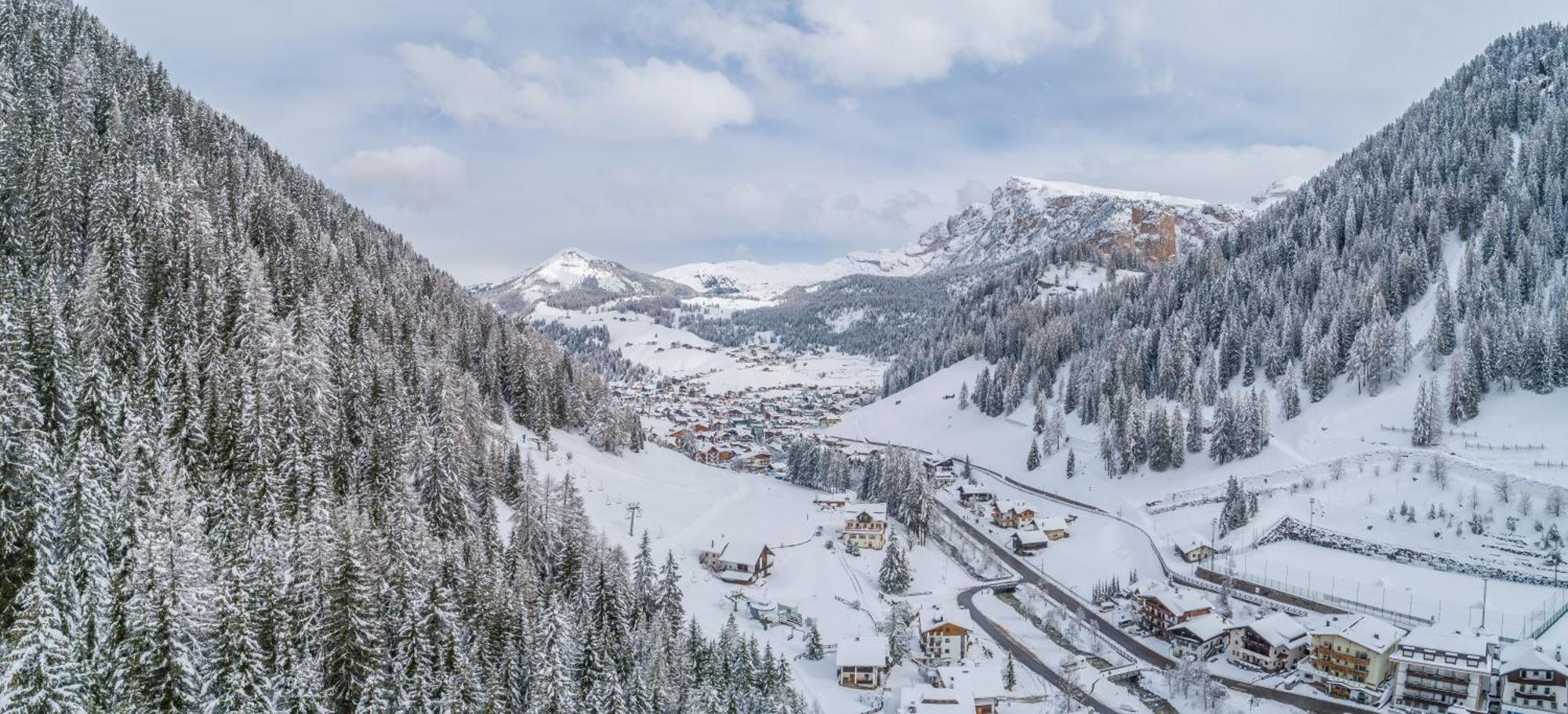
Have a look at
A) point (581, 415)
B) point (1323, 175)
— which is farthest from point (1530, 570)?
point (1323, 175)

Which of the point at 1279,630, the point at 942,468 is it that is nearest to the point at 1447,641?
the point at 1279,630

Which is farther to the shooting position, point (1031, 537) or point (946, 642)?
point (1031, 537)

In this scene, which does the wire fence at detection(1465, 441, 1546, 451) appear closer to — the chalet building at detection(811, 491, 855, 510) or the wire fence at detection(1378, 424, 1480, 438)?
the wire fence at detection(1378, 424, 1480, 438)

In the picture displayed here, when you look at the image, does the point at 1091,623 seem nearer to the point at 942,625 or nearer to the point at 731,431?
the point at 942,625

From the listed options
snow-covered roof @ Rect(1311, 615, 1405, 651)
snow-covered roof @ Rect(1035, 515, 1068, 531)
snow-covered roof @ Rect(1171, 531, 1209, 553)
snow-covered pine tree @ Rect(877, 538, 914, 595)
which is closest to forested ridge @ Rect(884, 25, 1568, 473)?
snow-covered roof @ Rect(1035, 515, 1068, 531)

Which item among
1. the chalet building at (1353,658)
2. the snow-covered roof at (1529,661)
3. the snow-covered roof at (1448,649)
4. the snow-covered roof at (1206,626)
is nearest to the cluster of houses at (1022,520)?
the snow-covered roof at (1206,626)

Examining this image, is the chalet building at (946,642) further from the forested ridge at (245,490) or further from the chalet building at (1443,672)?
the chalet building at (1443,672)
